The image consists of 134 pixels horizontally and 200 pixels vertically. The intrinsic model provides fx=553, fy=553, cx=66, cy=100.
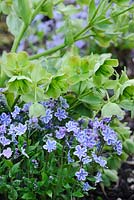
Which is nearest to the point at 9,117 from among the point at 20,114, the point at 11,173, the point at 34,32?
the point at 20,114

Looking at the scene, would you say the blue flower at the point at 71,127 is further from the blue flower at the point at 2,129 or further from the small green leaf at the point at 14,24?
the small green leaf at the point at 14,24

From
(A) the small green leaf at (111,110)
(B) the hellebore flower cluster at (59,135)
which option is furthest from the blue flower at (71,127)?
(A) the small green leaf at (111,110)

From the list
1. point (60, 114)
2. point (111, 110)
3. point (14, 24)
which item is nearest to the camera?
point (111, 110)

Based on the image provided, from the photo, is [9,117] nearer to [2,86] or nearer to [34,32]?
[2,86]

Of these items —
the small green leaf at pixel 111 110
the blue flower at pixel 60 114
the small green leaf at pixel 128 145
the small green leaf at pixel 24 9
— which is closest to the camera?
the small green leaf at pixel 111 110

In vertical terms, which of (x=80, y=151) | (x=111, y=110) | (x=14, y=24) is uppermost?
(x=14, y=24)

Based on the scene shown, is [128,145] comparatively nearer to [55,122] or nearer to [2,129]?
[55,122]

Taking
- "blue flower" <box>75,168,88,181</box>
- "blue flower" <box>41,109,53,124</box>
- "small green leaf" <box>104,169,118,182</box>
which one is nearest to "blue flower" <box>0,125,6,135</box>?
"blue flower" <box>41,109,53,124</box>

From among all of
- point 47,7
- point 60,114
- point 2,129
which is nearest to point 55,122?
point 60,114
